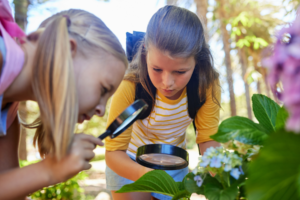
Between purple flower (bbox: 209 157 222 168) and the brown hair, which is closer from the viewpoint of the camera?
purple flower (bbox: 209 157 222 168)

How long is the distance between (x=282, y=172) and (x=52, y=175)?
2.11ft

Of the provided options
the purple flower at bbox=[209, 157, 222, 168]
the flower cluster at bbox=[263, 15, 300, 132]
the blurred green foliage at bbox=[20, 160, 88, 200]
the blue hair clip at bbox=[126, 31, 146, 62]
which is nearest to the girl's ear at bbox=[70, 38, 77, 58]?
the purple flower at bbox=[209, 157, 222, 168]

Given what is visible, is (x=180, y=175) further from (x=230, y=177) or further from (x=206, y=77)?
(x=230, y=177)

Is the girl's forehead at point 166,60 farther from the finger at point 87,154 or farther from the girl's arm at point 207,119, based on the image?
the finger at point 87,154

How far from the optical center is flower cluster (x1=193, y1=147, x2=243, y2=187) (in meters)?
0.56

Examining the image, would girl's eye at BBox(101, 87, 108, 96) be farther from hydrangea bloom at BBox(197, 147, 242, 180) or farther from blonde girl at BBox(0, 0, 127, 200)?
hydrangea bloom at BBox(197, 147, 242, 180)

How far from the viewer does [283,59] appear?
0.32m

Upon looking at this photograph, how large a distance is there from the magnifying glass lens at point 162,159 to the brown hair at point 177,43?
1.77 feet

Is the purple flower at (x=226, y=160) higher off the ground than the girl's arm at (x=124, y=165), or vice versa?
the purple flower at (x=226, y=160)

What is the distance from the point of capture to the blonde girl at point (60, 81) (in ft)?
2.46

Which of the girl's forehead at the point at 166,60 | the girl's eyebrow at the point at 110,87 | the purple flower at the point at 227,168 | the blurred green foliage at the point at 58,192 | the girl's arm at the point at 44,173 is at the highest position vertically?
the girl's forehead at the point at 166,60

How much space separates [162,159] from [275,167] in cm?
82

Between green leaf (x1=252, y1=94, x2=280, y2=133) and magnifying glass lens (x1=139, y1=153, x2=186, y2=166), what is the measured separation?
1.65ft

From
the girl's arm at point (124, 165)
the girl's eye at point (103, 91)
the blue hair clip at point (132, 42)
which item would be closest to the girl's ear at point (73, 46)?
the girl's eye at point (103, 91)
